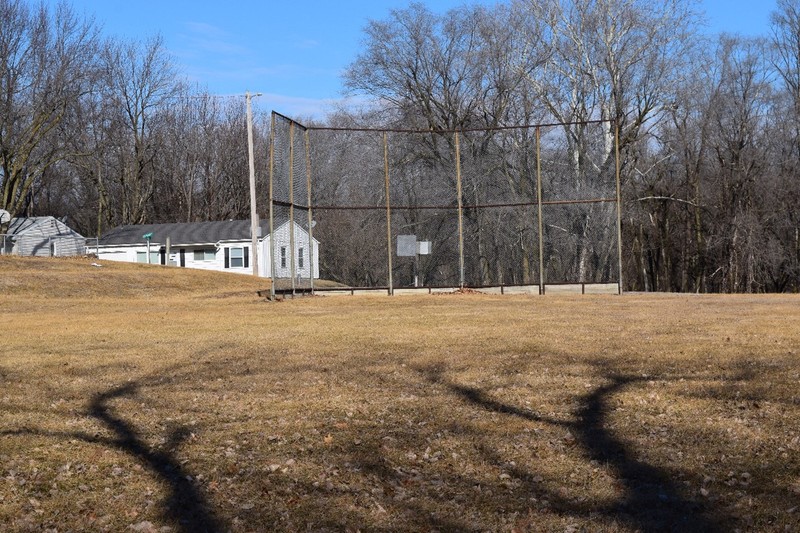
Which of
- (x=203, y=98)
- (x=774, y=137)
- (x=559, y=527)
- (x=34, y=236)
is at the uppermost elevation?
(x=203, y=98)

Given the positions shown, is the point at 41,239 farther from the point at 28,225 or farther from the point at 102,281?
the point at 102,281

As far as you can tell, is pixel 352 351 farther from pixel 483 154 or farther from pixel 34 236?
pixel 34 236

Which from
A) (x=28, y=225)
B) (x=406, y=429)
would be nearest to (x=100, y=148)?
(x=28, y=225)

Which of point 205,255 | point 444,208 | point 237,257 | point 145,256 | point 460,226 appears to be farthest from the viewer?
point 145,256

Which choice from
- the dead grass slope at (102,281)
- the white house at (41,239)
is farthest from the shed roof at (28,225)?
the dead grass slope at (102,281)

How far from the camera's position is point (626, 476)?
580 cm

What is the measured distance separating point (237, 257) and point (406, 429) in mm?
40138

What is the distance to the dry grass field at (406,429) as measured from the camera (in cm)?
521

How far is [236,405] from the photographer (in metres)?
8.28

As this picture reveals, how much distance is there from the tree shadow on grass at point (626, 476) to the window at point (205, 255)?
40082 mm

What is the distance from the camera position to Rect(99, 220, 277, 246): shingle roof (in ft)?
152

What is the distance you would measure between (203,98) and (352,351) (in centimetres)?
5320

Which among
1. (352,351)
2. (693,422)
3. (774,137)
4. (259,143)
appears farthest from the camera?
(259,143)

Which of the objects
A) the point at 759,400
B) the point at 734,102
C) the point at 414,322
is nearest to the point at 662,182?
the point at 734,102
